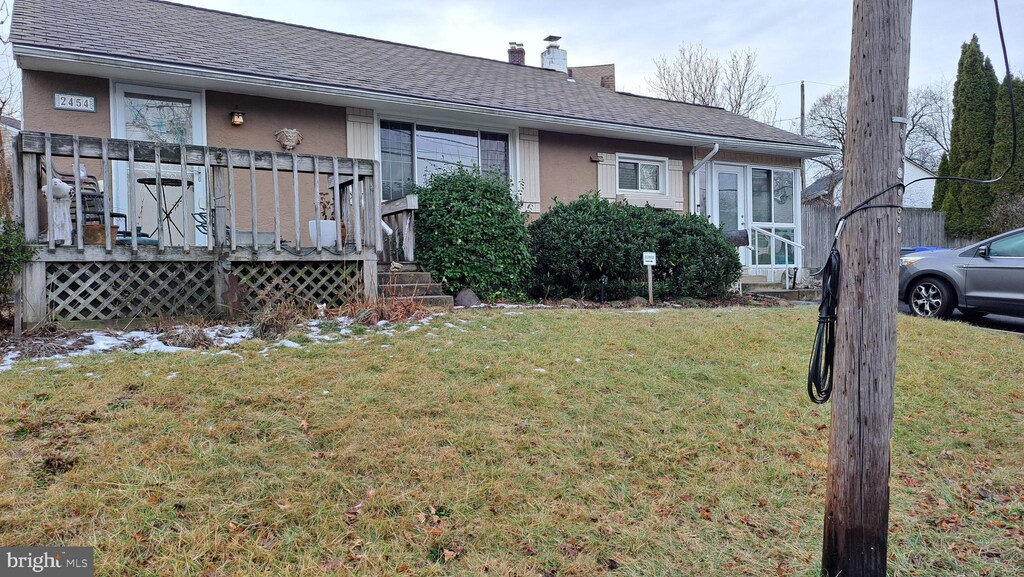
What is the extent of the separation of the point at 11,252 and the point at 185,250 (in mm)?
1287

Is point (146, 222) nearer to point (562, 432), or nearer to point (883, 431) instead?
point (562, 432)

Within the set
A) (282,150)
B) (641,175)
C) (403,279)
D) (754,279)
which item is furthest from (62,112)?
(754,279)

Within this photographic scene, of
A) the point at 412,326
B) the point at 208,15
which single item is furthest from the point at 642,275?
the point at 208,15

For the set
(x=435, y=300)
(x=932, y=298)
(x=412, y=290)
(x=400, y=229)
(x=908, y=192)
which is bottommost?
(x=932, y=298)

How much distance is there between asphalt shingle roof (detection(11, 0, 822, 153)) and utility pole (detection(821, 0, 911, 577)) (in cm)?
745

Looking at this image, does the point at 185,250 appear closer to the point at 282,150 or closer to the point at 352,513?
the point at 282,150

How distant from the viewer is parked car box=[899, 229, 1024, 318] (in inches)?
306

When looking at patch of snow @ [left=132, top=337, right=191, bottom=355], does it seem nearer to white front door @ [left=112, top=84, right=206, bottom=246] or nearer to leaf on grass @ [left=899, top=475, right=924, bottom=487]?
white front door @ [left=112, top=84, right=206, bottom=246]

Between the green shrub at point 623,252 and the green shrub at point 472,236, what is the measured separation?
0.87 meters

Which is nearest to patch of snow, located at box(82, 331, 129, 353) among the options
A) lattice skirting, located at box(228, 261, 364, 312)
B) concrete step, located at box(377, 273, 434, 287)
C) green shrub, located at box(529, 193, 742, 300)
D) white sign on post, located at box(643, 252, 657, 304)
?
lattice skirting, located at box(228, 261, 364, 312)

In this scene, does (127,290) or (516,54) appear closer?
(127,290)

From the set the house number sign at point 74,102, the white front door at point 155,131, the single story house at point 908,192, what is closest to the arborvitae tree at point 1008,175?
the single story house at point 908,192

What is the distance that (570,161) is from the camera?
1146 centimetres

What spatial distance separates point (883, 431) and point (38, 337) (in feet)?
19.3
